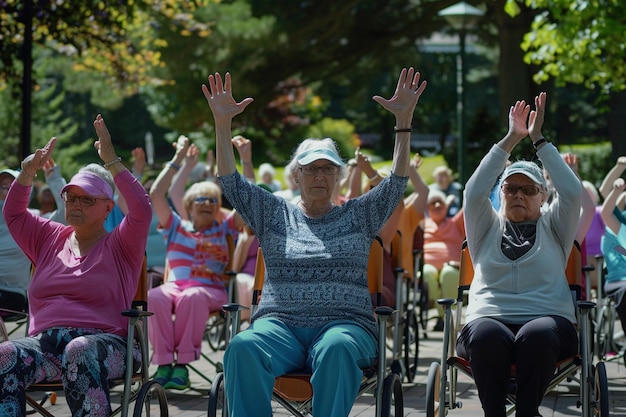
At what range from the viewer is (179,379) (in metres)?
8.04

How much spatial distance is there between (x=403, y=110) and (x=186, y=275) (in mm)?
3321

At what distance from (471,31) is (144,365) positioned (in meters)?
18.3

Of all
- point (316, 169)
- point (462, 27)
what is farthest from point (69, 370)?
point (462, 27)

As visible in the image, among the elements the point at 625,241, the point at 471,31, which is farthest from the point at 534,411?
the point at 471,31

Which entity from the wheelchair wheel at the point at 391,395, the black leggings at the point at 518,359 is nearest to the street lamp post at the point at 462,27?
the black leggings at the point at 518,359

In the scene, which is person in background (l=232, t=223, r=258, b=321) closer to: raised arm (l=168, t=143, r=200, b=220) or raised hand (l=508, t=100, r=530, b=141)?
raised arm (l=168, t=143, r=200, b=220)

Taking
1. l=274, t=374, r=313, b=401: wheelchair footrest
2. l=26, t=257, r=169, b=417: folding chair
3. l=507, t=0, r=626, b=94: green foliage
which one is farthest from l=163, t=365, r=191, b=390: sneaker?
l=507, t=0, r=626, b=94: green foliage

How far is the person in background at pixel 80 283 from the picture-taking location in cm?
544

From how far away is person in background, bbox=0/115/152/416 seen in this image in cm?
544

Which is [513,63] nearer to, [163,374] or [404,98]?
[163,374]

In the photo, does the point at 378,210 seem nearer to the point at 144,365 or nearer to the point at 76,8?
the point at 144,365

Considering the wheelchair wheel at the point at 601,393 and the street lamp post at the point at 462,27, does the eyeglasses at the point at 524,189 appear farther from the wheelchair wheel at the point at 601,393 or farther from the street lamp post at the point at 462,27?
the street lamp post at the point at 462,27

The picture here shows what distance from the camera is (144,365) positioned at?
19.5 feet

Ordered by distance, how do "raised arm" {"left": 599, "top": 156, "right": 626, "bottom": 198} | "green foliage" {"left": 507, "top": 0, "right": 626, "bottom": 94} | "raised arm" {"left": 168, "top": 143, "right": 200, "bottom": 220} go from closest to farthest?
"raised arm" {"left": 168, "top": 143, "right": 200, "bottom": 220} → "raised arm" {"left": 599, "top": 156, "right": 626, "bottom": 198} → "green foliage" {"left": 507, "top": 0, "right": 626, "bottom": 94}
